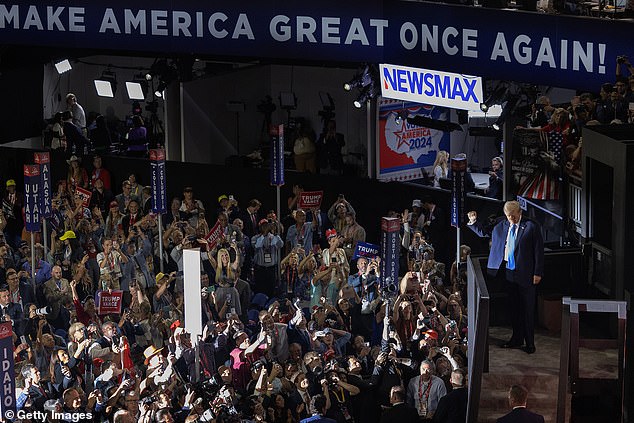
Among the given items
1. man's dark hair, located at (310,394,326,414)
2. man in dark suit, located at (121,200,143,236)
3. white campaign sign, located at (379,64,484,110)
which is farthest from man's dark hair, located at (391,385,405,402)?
man in dark suit, located at (121,200,143,236)

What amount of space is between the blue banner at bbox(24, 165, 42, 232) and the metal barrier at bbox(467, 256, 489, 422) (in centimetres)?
746

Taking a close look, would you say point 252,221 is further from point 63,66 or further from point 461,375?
point 461,375

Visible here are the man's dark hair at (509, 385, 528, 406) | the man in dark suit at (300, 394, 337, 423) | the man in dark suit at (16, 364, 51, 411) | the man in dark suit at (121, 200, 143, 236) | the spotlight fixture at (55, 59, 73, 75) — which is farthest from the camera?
the spotlight fixture at (55, 59, 73, 75)

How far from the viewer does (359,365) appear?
52.3 ft

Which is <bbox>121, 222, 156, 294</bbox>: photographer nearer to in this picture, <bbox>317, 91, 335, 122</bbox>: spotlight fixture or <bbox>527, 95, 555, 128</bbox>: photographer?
<bbox>317, 91, 335, 122</bbox>: spotlight fixture

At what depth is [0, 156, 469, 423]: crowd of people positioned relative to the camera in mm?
15797

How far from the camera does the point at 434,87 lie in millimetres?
20094

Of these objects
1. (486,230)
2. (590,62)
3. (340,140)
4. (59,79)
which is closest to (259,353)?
(486,230)

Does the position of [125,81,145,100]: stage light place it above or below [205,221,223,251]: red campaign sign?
above

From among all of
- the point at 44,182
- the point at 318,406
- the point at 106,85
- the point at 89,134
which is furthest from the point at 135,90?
the point at 318,406

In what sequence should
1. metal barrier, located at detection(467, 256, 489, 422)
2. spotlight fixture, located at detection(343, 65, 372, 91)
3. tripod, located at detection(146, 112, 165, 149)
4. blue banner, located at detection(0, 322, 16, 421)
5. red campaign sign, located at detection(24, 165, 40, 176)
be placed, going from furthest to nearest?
1. tripod, located at detection(146, 112, 165, 149)
2. spotlight fixture, located at detection(343, 65, 372, 91)
3. red campaign sign, located at detection(24, 165, 40, 176)
4. blue banner, located at detection(0, 322, 16, 421)
5. metal barrier, located at detection(467, 256, 489, 422)

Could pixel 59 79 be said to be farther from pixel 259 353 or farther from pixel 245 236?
pixel 259 353

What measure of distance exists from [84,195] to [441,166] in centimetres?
519

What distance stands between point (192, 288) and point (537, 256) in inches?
168
